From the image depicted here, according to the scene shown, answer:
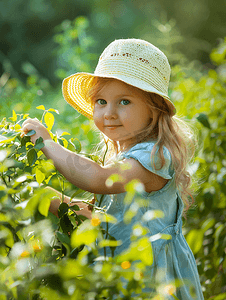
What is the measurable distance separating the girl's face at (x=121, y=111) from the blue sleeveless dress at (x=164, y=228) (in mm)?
82

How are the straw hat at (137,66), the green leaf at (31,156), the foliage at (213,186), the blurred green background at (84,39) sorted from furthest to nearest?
the blurred green background at (84,39) → the foliage at (213,186) → the straw hat at (137,66) → the green leaf at (31,156)

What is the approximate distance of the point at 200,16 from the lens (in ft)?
18.1

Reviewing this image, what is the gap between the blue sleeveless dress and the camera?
100 centimetres

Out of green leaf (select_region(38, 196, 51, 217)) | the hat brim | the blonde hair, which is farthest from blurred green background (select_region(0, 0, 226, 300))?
green leaf (select_region(38, 196, 51, 217))

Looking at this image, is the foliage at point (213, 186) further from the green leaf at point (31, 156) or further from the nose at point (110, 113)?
the green leaf at point (31, 156)

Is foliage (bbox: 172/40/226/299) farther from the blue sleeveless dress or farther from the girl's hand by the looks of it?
the girl's hand

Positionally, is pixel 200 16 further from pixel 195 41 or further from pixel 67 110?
pixel 67 110

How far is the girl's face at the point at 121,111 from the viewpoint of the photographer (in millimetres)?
1068

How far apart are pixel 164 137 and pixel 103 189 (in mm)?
329

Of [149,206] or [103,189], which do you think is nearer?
[103,189]

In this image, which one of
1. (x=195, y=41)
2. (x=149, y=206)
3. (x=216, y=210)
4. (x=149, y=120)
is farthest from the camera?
(x=195, y=41)

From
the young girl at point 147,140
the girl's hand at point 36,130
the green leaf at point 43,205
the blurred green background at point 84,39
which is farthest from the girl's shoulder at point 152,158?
the blurred green background at point 84,39

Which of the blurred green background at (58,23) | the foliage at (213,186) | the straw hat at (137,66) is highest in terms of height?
the straw hat at (137,66)

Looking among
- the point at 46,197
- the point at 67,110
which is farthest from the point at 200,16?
the point at 46,197
